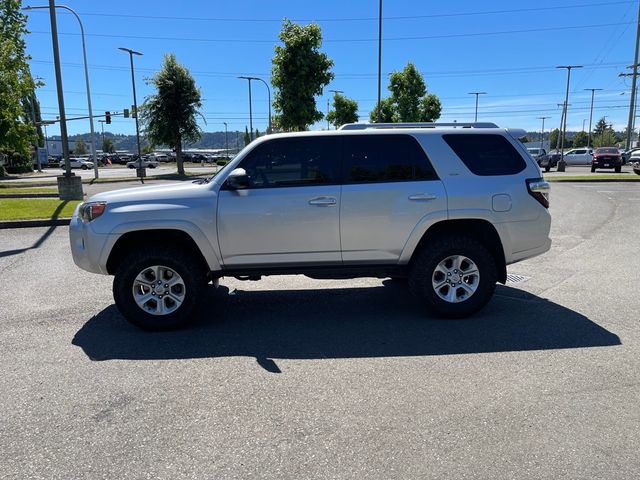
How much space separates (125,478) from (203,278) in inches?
101

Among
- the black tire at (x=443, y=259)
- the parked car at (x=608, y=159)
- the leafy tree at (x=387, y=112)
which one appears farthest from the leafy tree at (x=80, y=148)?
the black tire at (x=443, y=259)

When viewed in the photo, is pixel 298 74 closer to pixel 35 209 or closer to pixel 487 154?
pixel 35 209

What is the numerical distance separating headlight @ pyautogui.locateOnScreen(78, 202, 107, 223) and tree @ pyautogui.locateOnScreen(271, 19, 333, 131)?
2071 cm

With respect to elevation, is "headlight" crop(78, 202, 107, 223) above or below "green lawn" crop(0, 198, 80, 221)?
above

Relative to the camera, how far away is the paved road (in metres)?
2.85

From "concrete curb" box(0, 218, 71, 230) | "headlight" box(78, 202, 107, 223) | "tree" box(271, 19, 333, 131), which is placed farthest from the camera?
"tree" box(271, 19, 333, 131)

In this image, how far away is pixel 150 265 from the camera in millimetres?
4895

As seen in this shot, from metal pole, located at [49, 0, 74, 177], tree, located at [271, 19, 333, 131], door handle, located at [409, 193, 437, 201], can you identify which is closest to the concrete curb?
metal pole, located at [49, 0, 74, 177]

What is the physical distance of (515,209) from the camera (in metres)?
5.15

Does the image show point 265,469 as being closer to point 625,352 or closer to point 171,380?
point 171,380

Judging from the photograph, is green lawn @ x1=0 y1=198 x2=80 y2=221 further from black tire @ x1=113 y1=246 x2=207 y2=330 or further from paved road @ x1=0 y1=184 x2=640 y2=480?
black tire @ x1=113 y1=246 x2=207 y2=330

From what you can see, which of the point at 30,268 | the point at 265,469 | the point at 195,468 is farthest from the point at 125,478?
the point at 30,268

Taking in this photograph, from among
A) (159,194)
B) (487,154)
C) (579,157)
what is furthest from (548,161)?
(159,194)

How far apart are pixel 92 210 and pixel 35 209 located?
34.0ft
